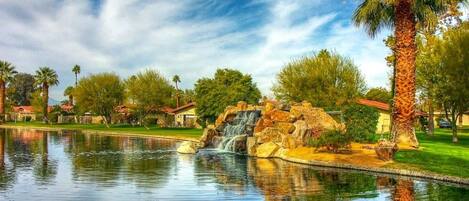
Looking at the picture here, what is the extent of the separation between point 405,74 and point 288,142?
31.0ft

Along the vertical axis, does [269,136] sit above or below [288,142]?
above

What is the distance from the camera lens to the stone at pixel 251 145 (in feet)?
128

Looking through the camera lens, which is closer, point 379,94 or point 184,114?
point 184,114

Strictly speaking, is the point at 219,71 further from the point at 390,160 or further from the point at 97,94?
the point at 390,160

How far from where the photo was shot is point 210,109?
84.1 m

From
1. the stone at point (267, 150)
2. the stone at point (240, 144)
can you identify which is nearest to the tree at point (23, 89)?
the stone at point (240, 144)

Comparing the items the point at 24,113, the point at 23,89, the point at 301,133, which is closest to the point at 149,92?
the point at 301,133

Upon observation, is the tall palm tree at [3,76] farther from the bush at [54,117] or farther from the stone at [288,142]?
the stone at [288,142]

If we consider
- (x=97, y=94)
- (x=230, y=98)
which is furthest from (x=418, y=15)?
(x=97, y=94)

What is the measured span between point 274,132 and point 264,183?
16934 millimetres

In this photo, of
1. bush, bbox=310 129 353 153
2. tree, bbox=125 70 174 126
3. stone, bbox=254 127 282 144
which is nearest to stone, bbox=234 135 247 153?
stone, bbox=254 127 282 144

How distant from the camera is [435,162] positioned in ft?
89.2

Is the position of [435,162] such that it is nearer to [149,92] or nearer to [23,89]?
[149,92]

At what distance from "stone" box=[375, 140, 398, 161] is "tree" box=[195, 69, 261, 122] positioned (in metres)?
54.7
